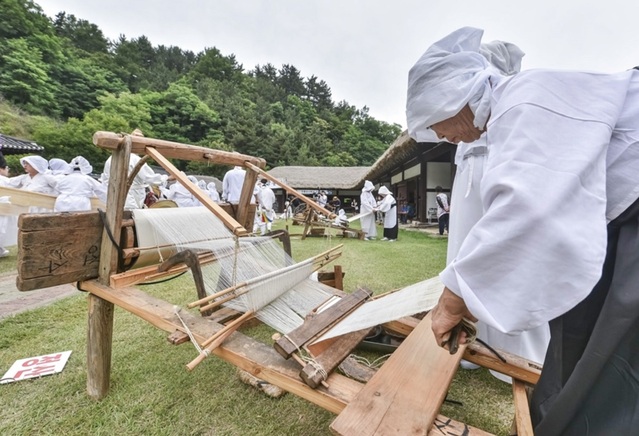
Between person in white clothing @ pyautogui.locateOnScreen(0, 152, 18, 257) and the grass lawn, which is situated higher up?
person in white clothing @ pyautogui.locateOnScreen(0, 152, 18, 257)

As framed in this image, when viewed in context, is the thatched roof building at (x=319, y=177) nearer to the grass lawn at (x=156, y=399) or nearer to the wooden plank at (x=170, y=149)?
the wooden plank at (x=170, y=149)

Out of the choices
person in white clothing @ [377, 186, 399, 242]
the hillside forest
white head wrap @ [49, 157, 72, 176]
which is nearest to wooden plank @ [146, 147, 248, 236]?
white head wrap @ [49, 157, 72, 176]

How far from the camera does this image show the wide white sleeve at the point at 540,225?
0.61 meters

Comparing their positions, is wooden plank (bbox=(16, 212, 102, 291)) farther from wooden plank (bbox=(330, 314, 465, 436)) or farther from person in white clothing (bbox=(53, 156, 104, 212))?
person in white clothing (bbox=(53, 156, 104, 212))

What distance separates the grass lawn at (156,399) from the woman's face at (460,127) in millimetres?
1496

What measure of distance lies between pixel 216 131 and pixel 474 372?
117 feet

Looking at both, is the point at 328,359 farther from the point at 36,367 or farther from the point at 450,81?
the point at 36,367

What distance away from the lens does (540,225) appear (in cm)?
62

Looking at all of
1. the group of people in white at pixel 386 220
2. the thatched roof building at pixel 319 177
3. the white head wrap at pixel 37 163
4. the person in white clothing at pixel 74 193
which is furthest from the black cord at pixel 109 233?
the thatched roof building at pixel 319 177

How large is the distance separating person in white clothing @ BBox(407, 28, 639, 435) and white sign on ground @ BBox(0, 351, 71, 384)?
99.3 inches

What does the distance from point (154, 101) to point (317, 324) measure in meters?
37.7

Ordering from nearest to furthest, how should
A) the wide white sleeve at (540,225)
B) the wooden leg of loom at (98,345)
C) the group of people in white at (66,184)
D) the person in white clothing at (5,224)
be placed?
the wide white sleeve at (540,225)
the wooden leg of loom at (98,345)
the group of people in white at (66,184)
the person in white clothing at (5,224)

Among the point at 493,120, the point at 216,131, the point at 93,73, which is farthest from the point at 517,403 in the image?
the point at 93,73

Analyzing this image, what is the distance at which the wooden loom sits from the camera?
85cm
